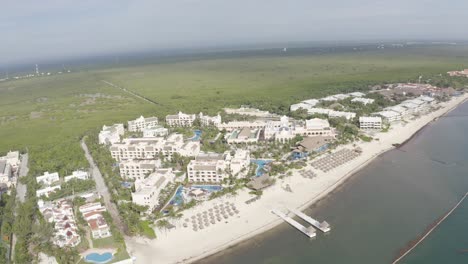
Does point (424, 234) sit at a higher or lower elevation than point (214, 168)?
lower

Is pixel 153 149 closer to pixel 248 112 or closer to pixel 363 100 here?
pixel 248 112

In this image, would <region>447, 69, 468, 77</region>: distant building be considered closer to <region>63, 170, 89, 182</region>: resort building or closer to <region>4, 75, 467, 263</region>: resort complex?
<region>4, 75, 467, 263</region>: resort complex

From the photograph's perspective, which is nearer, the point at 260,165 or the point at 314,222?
the point at 314,222

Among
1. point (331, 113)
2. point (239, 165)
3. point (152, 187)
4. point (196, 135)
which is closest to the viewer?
point (152, 187)

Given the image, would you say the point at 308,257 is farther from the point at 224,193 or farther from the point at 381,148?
the point at 381,148

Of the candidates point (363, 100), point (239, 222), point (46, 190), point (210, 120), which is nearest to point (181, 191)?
point (239, 222)

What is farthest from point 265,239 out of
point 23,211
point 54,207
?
point 23,211
